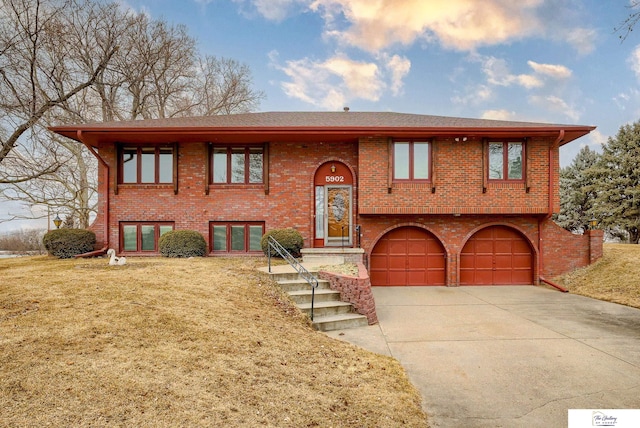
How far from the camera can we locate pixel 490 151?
12.0 meters

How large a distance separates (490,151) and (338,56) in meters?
11.4

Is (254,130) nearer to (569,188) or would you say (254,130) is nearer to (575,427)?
(575,427)

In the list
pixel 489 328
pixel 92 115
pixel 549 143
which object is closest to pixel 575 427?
pixel 489 328

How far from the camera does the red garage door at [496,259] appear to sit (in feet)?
41.3

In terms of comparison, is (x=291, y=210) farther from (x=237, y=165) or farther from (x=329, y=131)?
(x=329, y=131)

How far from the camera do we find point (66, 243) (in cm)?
1151

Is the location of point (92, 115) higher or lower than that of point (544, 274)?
higher

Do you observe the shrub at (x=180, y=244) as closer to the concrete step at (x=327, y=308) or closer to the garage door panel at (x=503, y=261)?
the concrete step at (x=327, y=308)

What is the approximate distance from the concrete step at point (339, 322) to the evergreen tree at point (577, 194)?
27.0 m

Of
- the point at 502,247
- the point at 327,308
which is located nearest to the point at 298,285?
the point at 327,308

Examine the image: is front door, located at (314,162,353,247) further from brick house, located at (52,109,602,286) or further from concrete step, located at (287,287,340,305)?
concrete step, located at (287,287,340,305)

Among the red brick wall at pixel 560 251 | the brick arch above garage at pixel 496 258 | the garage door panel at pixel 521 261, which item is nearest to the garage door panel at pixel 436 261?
the brick arch above garage at pixel 496 258

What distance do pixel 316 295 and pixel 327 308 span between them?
1.80ft
